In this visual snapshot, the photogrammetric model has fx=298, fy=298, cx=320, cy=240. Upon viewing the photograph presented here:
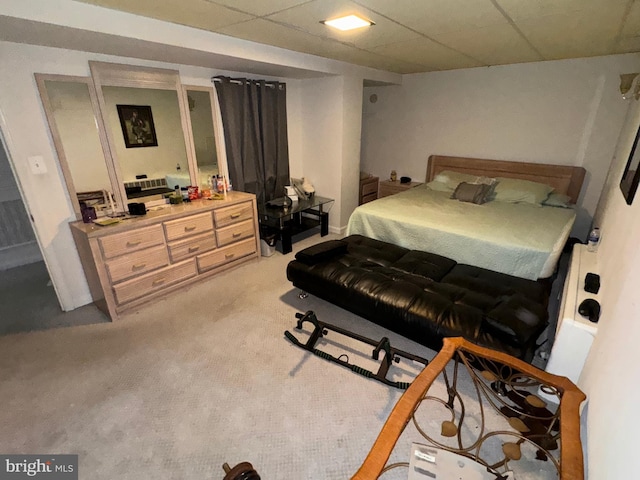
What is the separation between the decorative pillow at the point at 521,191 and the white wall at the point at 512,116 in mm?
492

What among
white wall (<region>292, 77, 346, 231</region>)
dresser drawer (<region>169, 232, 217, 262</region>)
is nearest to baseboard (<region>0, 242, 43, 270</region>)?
dresser drawer (<region>169, 232, 217, 262</region>)

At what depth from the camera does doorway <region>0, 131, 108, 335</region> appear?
2434 millimetres

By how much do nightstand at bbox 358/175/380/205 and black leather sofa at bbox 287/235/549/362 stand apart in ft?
6.82

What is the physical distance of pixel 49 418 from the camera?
5.35ft

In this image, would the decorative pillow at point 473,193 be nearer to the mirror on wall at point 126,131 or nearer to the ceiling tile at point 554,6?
the ceiling tile at point 554,6

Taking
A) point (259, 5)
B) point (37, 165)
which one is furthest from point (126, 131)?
point (259, 5)

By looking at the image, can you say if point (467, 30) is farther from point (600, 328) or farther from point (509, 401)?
point (509, 401)

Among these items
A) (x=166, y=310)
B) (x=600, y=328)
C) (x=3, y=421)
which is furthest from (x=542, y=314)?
(x=3, y=421)

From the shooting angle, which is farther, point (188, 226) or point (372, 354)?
point (188, 226)

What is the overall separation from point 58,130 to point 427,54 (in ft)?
11.1

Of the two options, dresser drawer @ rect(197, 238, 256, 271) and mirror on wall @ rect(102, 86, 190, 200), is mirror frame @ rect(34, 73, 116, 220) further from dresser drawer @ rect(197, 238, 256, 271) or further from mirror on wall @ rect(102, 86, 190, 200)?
dresser drawer @ rect(197, 238, 256, 271)

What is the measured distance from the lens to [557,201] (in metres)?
3.34

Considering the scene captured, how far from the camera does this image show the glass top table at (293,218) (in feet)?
11.8

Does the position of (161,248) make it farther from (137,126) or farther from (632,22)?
(632,22)
